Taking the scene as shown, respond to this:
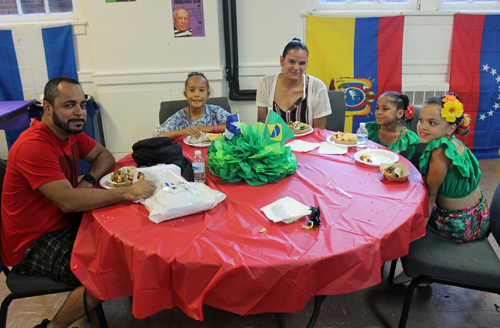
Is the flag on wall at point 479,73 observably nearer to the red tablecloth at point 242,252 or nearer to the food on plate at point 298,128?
the food on plate at point 298,128

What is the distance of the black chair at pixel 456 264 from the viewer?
4.55 ft

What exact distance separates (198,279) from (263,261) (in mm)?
214

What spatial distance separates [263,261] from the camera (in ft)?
3.41

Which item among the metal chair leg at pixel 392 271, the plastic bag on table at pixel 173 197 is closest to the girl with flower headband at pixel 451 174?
the metal chair leg at pixel 392 271

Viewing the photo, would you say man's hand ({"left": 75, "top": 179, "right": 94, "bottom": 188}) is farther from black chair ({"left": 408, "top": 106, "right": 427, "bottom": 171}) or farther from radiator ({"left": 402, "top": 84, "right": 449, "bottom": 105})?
radiator ({"left": 402, "top": 84, "right": 449, "bottom": 105})

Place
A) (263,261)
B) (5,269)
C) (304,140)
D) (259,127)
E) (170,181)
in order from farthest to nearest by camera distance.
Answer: (304,140)
(259,127)
(5,269)
(170,181)
(263,261)

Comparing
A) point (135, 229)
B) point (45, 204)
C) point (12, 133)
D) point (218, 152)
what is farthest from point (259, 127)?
point (12, 133)

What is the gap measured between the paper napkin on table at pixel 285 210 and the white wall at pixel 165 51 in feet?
8.35

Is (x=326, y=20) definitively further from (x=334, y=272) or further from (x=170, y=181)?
(x=334, y=272)

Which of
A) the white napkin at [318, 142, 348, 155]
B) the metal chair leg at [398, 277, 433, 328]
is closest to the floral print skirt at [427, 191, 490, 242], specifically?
the metal chair leg at [398, 277, 433, 328]

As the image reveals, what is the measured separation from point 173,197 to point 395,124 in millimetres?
1936

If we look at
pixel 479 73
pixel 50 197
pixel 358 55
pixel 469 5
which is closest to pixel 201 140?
pixel 50 197

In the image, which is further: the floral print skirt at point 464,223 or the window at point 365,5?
the window at point 365,5

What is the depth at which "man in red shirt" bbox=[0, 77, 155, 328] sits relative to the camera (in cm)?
140
